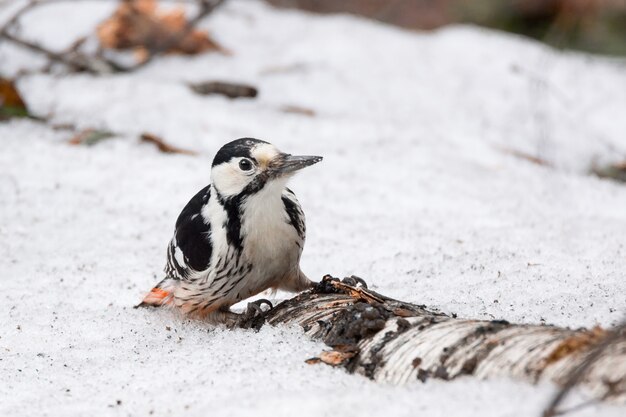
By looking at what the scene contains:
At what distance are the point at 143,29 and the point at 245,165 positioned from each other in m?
3.63

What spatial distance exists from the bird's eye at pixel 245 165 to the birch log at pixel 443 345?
Answer: 646 mm

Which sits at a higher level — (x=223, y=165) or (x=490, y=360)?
(x=223, y=165)

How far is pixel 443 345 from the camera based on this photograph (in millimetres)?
2555

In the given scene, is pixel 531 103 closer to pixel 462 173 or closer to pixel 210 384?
pixel 462 173

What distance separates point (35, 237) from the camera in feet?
15.5

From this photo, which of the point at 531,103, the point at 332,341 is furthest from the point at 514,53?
the point at 332,341

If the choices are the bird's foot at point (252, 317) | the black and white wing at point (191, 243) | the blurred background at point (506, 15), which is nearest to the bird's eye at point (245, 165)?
the black and white wing at point (191, 243)

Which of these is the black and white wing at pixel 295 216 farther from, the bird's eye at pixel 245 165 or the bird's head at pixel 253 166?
the bird's eye at pixel 245 165

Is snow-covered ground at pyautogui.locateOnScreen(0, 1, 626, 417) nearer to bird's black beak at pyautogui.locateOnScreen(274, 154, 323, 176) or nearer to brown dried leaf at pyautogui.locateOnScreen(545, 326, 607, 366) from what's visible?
brown dried leaf at pyautogui.locateOnScreen(545, 326, 607, 366)

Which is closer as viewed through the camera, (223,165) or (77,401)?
(77,401)

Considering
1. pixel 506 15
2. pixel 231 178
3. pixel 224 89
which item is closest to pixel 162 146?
pixel 224 89

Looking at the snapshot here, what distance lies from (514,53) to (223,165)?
174 inches

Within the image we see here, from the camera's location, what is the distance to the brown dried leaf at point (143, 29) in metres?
6.78

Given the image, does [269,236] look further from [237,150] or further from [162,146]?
[162,146]
